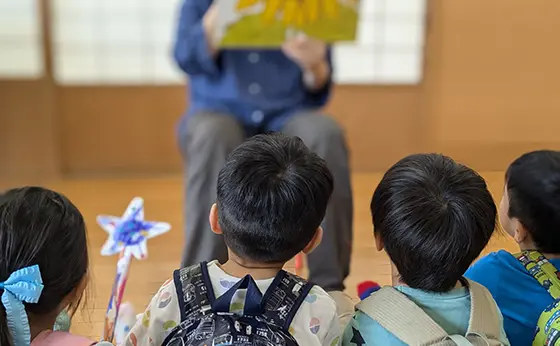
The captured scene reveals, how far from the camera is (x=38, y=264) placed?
0.77 meters

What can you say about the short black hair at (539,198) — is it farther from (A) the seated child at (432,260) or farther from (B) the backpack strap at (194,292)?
(B) the backpack strap at (194,292)

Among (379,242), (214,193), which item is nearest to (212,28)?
(214,193)

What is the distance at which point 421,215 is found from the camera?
827 millimetres

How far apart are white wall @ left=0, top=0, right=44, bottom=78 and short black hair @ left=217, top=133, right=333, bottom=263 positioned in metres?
2.09

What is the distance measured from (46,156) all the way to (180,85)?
635 millimetres

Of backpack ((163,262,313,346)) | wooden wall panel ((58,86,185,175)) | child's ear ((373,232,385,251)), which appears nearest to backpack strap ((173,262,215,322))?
backpack ((163,262,313,346))

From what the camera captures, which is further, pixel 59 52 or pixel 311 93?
pixel 59 52

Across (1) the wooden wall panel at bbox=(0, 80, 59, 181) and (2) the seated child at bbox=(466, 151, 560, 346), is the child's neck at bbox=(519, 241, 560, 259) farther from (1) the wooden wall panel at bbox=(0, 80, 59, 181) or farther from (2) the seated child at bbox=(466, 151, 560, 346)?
(1) the wooden wall panel at bbox=(0, 80, 59, 181)

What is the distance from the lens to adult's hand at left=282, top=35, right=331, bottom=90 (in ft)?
5.00

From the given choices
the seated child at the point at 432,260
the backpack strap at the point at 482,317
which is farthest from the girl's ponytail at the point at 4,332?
the backpack strap at the point at 482,317

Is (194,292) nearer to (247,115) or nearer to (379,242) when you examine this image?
(379,242)

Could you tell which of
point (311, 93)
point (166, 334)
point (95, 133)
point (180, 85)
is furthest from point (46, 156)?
point (166, 334)

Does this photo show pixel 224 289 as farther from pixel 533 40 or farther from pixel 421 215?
pixel 533 40

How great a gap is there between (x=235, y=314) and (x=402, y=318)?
0.21m
